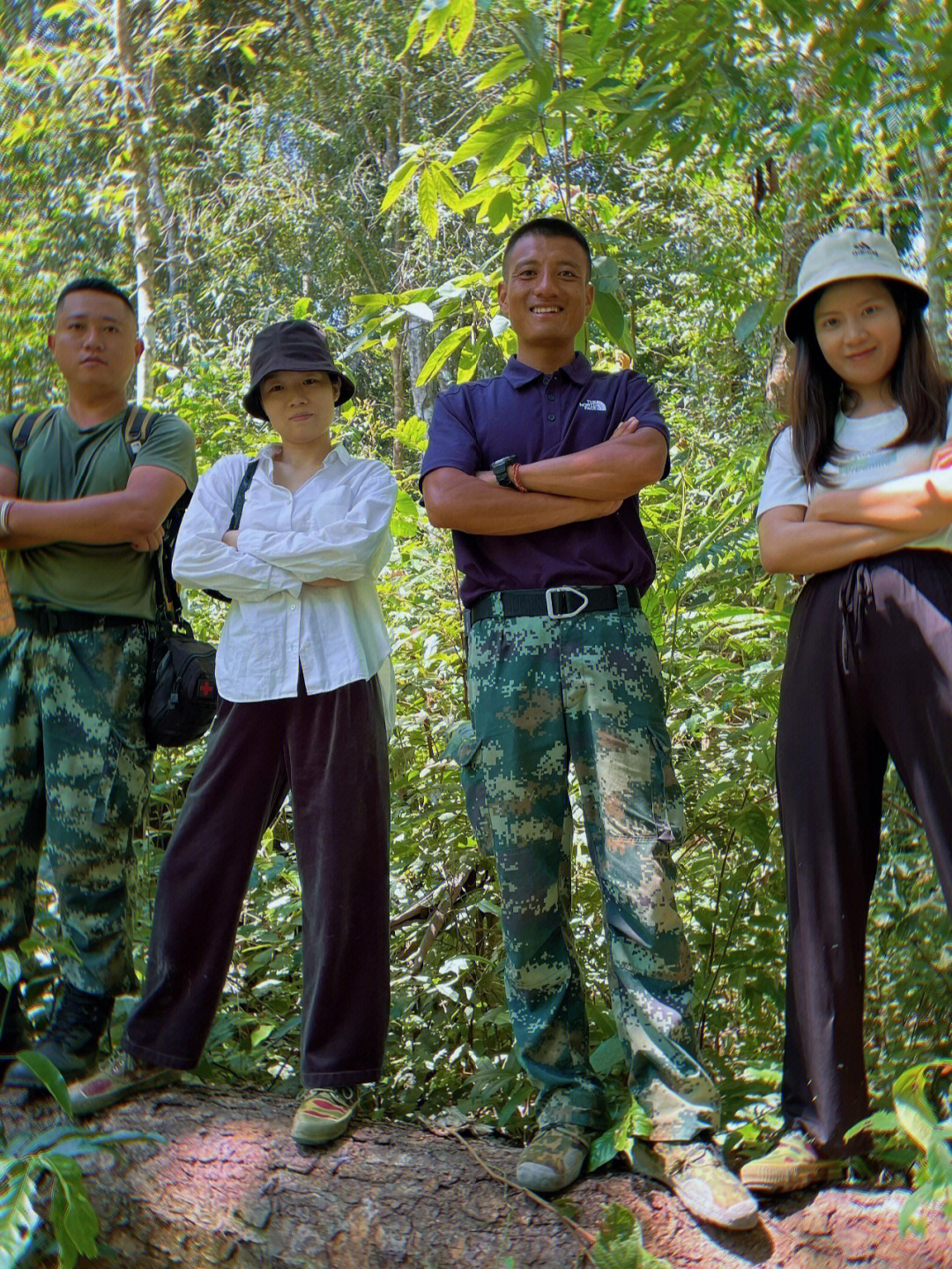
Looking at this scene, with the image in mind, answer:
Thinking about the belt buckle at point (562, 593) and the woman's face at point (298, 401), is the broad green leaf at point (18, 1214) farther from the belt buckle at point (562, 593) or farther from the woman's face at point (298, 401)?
the woman's face at point (298, 401)

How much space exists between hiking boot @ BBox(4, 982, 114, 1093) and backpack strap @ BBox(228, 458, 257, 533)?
146 centimetres

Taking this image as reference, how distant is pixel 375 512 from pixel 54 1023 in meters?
1.80

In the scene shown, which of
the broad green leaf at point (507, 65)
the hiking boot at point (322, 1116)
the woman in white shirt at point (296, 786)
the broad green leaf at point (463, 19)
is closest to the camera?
the broad green leaf at point (463, 19)

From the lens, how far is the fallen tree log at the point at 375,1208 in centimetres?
228

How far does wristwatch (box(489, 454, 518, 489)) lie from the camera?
2812 mm

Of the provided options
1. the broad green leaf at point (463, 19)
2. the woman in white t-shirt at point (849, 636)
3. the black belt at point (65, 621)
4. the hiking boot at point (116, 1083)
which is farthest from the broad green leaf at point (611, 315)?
the hiking boot at point (116, 1083)

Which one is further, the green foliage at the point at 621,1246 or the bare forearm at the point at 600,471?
the bare forearm at the point at 600,471

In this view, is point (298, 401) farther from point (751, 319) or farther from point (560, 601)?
point (751, 319)

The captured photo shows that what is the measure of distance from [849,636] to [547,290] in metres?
1.23

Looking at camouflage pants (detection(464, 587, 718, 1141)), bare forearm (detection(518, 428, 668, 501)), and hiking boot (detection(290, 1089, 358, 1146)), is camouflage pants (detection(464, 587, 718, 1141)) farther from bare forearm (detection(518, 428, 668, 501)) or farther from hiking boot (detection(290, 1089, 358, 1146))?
hiking boot (detection(290, 1089, 358, 1146))

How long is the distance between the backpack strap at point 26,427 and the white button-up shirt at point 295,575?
2.44ft

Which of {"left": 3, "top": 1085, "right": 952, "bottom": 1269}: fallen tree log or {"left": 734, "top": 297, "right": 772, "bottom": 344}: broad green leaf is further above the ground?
{"left": 734, "top": 297, "right": 772, "bottom": 344}: broad green leaf

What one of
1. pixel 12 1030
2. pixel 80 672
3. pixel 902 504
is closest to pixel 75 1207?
pixel 12 1030

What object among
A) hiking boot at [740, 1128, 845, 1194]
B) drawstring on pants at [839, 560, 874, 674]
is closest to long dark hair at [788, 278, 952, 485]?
drawstring on pants at [839, 560, 874, 674]
